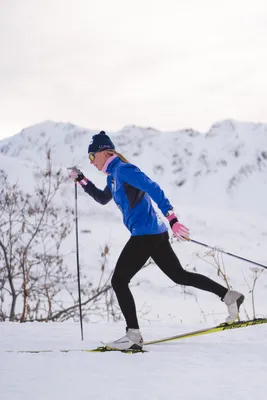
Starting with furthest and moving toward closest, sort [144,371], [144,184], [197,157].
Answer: [197,157], [144,184], [144,371]

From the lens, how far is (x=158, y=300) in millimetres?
11961

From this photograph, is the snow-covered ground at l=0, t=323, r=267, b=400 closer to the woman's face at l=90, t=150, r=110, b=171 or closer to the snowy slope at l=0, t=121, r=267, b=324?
the woman's face at l=90, t=150, r=110, b=171

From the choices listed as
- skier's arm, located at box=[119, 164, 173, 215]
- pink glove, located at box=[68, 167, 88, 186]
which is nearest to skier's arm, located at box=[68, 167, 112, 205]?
pink glove, located at box=[68, 167, 88, 186]

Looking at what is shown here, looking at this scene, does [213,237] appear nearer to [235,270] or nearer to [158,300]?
[235,270]

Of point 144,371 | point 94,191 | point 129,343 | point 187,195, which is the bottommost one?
point 144,371

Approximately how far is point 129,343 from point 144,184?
1.35 m

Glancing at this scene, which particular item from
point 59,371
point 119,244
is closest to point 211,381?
point 59,371

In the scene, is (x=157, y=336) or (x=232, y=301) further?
(x=157, y=336)

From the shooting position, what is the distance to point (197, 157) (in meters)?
66.9

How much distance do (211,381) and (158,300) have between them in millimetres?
9483

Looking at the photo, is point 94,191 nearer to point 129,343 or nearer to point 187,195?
point 129,343

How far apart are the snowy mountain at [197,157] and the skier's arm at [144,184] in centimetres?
4036

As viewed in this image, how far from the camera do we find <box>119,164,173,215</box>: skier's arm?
3629mm

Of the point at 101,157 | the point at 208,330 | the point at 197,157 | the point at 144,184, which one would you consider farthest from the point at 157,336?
the point at 197,157
